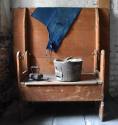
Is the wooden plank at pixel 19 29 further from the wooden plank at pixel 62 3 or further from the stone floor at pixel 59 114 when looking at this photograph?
the stone floor at pixel 59 114

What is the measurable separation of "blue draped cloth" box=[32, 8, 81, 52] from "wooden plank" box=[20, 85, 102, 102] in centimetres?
94

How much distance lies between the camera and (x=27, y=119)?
4.03 m

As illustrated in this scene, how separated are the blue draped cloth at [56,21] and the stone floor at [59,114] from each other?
918mm

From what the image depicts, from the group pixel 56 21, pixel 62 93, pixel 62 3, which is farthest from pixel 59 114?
pixel 62 3

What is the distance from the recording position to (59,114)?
4230mm

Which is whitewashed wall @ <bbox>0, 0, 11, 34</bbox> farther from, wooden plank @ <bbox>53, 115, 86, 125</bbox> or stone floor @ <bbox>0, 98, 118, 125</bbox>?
wooden plank @ <bbox>53, 115, 86, 125</bbox>

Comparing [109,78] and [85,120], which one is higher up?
[109,78]

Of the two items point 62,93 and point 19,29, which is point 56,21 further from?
point 62,93

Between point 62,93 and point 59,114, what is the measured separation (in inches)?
19.1

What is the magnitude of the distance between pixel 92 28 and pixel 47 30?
704mm

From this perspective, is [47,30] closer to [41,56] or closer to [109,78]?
Answer: [41,56]

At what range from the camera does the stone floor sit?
392 centimetres

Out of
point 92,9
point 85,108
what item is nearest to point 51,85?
point 85,108

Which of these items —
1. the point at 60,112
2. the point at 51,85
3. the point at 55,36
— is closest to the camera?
the point at 51,85
